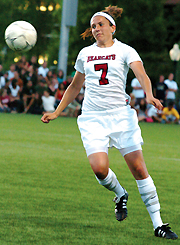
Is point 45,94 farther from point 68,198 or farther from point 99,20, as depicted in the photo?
point 99,20

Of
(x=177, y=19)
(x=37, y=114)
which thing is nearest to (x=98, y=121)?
(x=37, y=114)

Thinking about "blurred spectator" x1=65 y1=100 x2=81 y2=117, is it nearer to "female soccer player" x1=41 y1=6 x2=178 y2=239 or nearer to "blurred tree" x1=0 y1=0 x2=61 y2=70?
"female soccer player" x1=41 y1=6 x2=178 y2=239

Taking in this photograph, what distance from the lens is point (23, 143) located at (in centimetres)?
1224

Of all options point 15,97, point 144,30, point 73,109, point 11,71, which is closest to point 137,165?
point 73,109

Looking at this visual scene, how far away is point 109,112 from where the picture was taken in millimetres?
5312

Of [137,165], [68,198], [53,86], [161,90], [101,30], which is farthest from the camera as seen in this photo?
A: [53,86]

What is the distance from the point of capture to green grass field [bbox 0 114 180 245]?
493 centimetres

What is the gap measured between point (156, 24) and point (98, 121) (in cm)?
3567

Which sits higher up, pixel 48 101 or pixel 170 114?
pixel 48 101

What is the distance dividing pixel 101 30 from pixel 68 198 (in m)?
2.31

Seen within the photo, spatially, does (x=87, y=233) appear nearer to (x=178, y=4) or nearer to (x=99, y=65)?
(x=99, y=65)

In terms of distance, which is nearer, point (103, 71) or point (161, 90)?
point (103, 71)

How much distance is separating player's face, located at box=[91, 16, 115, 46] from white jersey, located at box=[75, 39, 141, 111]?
0.08 metres

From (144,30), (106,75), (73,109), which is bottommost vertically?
(73,109)
